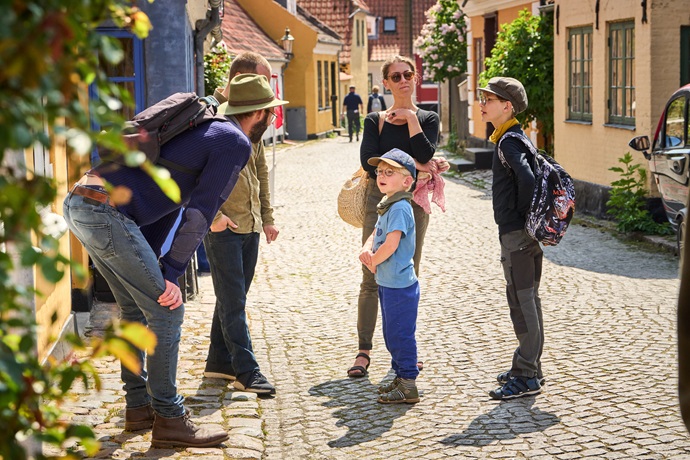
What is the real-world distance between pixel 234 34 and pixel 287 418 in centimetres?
2621

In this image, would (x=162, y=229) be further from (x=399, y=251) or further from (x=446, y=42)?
(x=446, y=42)

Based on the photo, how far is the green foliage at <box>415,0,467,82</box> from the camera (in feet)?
88.4

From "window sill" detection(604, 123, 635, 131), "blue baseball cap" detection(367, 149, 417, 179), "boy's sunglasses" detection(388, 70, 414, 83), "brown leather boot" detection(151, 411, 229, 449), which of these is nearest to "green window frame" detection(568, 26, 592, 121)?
"window sill" detection(604, 123, 635, 131)

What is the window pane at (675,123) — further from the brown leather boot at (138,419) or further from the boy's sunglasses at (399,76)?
the brown leather boot at (138,419)

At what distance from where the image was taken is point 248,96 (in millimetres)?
5535

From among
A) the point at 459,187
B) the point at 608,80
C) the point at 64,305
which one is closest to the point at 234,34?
the point at 459,187

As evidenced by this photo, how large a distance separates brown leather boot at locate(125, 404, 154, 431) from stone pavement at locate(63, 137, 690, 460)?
0.24ft

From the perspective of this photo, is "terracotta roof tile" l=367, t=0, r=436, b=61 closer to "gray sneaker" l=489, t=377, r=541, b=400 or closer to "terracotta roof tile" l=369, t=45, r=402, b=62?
"terracotta roof tile" l=369, t=45, r=402, b=62

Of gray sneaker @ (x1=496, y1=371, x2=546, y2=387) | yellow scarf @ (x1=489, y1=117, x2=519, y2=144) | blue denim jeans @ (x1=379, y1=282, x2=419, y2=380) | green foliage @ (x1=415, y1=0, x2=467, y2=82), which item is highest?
green foliage @ (x1=415, y1=0, x2=467, y2=82)

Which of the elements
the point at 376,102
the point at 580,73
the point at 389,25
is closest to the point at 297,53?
the point at 376,102

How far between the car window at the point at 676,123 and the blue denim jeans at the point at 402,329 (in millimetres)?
5683

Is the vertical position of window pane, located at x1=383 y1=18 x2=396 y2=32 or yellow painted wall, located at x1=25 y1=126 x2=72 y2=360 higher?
window pane, located at x1=383 y1=18 x2=396 y2=32

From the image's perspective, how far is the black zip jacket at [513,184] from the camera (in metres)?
5.81

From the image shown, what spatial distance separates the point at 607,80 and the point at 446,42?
12836 mm
